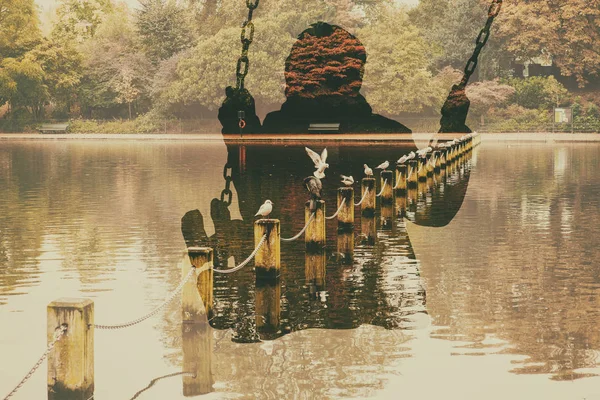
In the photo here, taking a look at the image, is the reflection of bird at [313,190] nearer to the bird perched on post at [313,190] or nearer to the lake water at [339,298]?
the bird perched on post at [313,190]

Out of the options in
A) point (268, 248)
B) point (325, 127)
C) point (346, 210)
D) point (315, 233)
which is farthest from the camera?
point (325, 127)

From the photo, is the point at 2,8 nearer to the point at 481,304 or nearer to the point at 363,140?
the point at 363,140

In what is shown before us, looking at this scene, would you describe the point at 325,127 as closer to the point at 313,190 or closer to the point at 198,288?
the point at 313,190

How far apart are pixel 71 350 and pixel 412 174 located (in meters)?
21.5

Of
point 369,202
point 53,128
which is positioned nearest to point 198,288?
point 369,202

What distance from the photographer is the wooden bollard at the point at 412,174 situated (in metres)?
28.7

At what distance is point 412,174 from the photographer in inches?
1153

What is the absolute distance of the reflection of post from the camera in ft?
32.7

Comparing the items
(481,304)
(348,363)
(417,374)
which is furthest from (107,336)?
(481,304)

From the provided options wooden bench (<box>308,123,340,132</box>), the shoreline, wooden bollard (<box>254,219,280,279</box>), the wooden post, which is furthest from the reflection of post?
wooden bench (<box>308,123,340,132</box>)

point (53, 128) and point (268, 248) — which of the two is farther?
point (53, 128)

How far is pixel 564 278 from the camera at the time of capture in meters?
15.8

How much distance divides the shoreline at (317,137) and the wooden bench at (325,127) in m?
0.42

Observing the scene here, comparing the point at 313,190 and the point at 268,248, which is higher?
the point at 313,190
